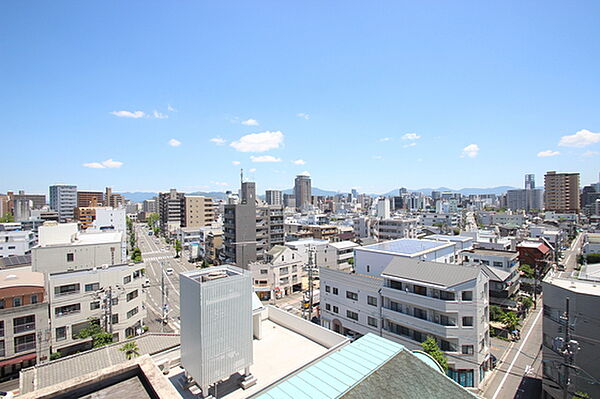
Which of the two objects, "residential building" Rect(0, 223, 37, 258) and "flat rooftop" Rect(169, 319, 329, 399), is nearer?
"flat rooftop" Rect(169, 319, 329, 399)

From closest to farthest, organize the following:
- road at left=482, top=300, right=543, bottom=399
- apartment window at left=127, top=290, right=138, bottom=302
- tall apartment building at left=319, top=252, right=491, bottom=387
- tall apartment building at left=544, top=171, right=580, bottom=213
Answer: road at left=482, top=300, right=543, bottom=399 → tall apartment building at left=319, top=252, right=491, bottom=387 → apartment window at left=127, top=290, right=138, bottom=302 → tall apartment building at left=544, top=171, right=580, bottom=213

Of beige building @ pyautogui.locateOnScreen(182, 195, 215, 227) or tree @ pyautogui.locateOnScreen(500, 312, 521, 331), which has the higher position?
beige building @ pyautogui.locateOnScreen(182, 195, 215, 227)

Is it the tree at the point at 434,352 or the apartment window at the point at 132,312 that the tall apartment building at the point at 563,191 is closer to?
the tree at the point at 434,352

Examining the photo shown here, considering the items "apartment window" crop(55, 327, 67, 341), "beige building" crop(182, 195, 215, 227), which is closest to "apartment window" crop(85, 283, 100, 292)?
"apartment window" crop(55, 327, 67, 341)

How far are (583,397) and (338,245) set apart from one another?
3804 centimetres

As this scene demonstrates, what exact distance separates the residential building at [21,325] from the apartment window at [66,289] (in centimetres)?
91

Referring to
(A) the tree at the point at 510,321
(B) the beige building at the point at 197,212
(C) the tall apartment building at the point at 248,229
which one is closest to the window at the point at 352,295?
(A) the tree at the point at 510,321

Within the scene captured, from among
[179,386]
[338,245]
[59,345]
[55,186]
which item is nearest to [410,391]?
[179,386]

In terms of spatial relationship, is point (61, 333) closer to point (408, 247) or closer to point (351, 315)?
point (351, 315)

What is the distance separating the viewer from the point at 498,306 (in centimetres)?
3309

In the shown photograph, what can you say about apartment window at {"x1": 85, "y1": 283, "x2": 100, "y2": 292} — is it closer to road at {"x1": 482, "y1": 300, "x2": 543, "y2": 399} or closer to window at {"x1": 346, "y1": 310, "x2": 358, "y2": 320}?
window at {"x1": 346, "y1": 310, "x2": 358, "y2": 320}

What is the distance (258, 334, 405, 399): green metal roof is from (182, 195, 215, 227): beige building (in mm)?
93375

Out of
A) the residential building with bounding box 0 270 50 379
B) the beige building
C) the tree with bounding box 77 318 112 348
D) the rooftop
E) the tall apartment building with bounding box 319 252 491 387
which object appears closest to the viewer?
the tall apartment building with bounding box 319 252 491 387

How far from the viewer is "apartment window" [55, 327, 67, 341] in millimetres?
24750
